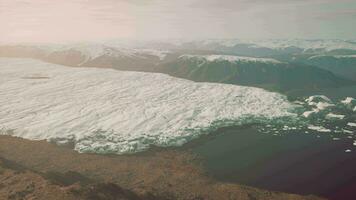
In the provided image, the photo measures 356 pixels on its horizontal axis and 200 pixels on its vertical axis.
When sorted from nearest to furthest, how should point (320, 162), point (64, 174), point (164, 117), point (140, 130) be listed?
point (64, 174) → point (320, 162) → point (140, 130) → point (164, 117)

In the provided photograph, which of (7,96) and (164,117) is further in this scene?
(7,96)

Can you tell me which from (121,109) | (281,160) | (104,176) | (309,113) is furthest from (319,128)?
(104,176)

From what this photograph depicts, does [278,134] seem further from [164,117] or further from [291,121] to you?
[164,117]

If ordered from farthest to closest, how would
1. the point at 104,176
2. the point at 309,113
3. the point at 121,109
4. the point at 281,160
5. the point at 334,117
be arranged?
the point at 309,113 → the point at 334,117 → the point at 121,109 → the point at 281,160 → the point at 104,176

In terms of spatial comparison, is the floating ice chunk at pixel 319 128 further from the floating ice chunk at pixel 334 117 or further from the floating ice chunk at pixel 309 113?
the floating ice chunk at pixel 334 117

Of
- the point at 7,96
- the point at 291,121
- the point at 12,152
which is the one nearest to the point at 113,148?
the point at 12,152

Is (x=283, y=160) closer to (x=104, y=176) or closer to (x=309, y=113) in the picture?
(x=104, y=176)

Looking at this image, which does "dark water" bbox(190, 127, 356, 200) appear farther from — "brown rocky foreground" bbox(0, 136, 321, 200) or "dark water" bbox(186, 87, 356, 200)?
"brown rocky foreground" bbox(0, 136, 321, 200)
